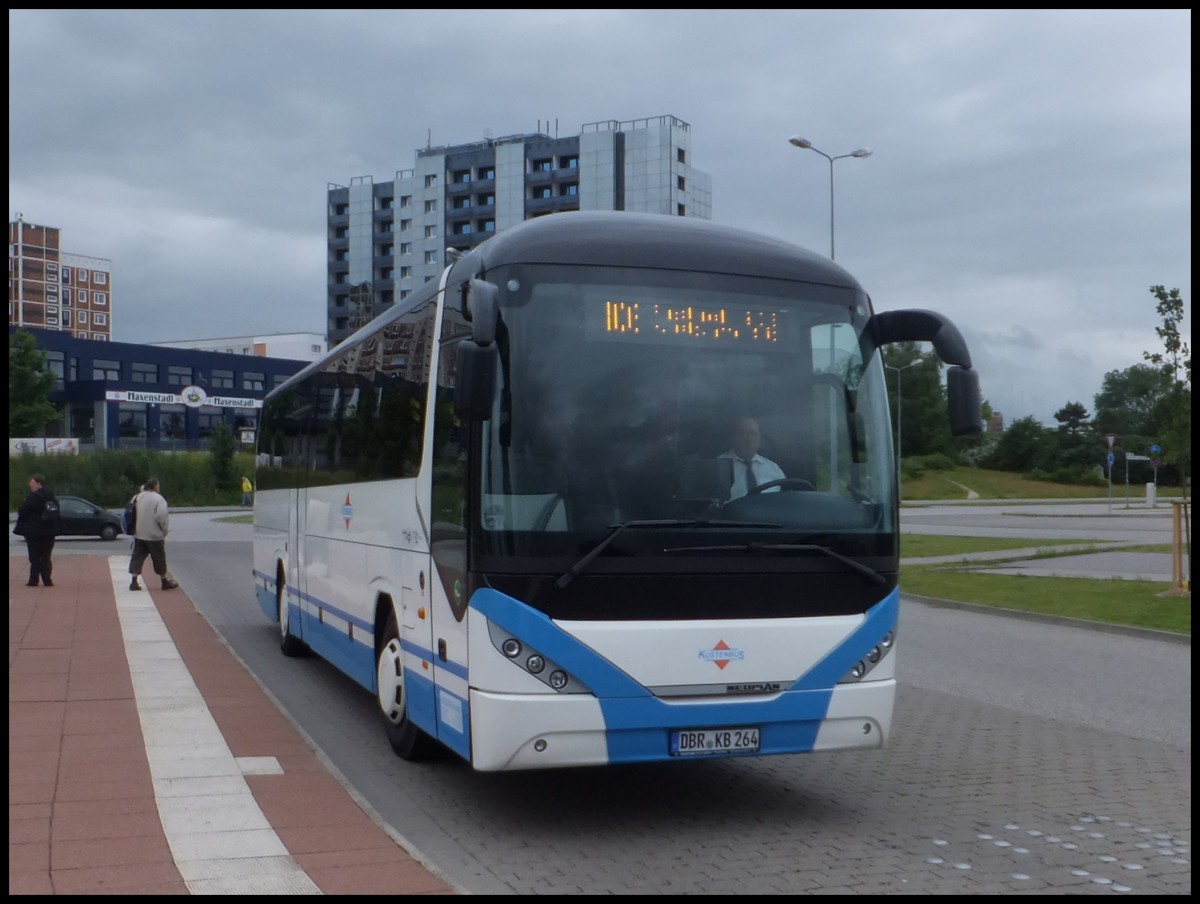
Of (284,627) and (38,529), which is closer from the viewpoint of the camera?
(284,627)

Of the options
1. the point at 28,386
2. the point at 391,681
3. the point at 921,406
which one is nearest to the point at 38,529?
the point at 391,681

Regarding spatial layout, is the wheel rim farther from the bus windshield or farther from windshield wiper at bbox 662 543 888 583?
windshield wiper at bbox 662 543 888 583

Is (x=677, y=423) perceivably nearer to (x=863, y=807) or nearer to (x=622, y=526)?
(x=622, y=526)

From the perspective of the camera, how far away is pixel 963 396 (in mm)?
7523

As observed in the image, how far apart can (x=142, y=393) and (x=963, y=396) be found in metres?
93.6

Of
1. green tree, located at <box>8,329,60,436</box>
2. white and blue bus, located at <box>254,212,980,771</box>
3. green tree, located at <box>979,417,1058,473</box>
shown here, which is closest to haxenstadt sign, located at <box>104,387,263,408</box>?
green tree, located at <box>8,329,60,436</box>

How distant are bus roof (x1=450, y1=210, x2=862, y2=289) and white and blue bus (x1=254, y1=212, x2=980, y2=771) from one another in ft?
0.06

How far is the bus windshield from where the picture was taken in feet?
22.4

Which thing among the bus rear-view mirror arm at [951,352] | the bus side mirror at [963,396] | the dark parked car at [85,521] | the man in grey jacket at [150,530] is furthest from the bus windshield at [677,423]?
the dark parked car at [85,521]

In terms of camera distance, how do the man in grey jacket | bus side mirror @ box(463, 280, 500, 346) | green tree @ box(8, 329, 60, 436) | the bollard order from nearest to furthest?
bus side mirror @ box(463, 280, 500, 346) < the bollard < the man in grey jacket < green tree @ box(8, 329, 60, 436)

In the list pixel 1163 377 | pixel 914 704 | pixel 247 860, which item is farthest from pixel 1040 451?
pixel 247 860

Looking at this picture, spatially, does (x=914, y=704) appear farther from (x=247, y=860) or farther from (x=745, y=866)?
(x=247, y=860)

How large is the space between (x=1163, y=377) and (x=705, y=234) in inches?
536

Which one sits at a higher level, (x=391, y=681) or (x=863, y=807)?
(x=391, y=681)
